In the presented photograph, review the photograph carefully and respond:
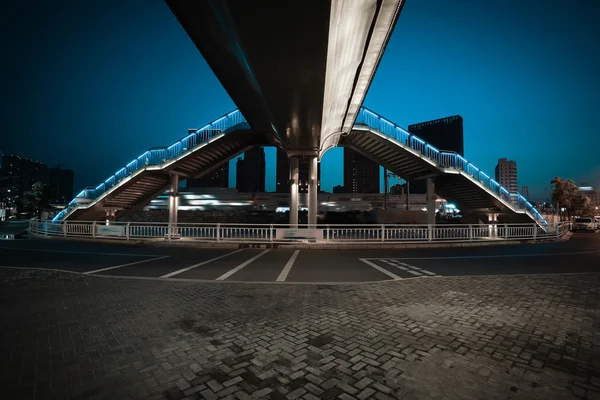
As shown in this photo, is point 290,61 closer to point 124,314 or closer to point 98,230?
point 124,314

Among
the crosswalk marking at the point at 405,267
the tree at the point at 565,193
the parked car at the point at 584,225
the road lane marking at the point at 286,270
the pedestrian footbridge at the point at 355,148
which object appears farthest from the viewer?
the tree at the point at 565,193

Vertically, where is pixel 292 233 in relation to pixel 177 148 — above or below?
below

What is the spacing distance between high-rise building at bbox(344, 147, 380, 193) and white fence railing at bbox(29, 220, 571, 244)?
147917 millimetres

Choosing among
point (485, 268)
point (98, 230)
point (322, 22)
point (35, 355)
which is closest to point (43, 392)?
point (35, 355)

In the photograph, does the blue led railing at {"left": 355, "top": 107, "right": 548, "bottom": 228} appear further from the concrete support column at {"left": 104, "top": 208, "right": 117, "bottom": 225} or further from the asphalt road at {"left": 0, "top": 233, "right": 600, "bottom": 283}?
the concrete support column at {"left": 104, "top": 208, "right": 117, "bottom": 225}

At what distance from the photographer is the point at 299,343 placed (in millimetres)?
3773

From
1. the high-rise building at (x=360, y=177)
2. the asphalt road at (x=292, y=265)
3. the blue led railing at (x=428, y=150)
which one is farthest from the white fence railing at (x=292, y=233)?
the high-rise building at (x=360, y=177)

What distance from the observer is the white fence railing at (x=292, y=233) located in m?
15.2

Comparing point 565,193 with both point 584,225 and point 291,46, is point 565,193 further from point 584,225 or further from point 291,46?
point 291,46

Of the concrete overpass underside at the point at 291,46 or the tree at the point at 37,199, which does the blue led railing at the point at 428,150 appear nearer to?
the concrete overpass underside at the point at 291,46

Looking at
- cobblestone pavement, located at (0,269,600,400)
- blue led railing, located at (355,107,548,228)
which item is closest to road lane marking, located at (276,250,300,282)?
cobblestone pavement, located at (0,269,600,400)

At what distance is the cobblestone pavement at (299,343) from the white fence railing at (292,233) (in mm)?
8746

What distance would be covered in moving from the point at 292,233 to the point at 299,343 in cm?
1154

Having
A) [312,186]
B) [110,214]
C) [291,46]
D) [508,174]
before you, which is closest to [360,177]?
[508,174]
